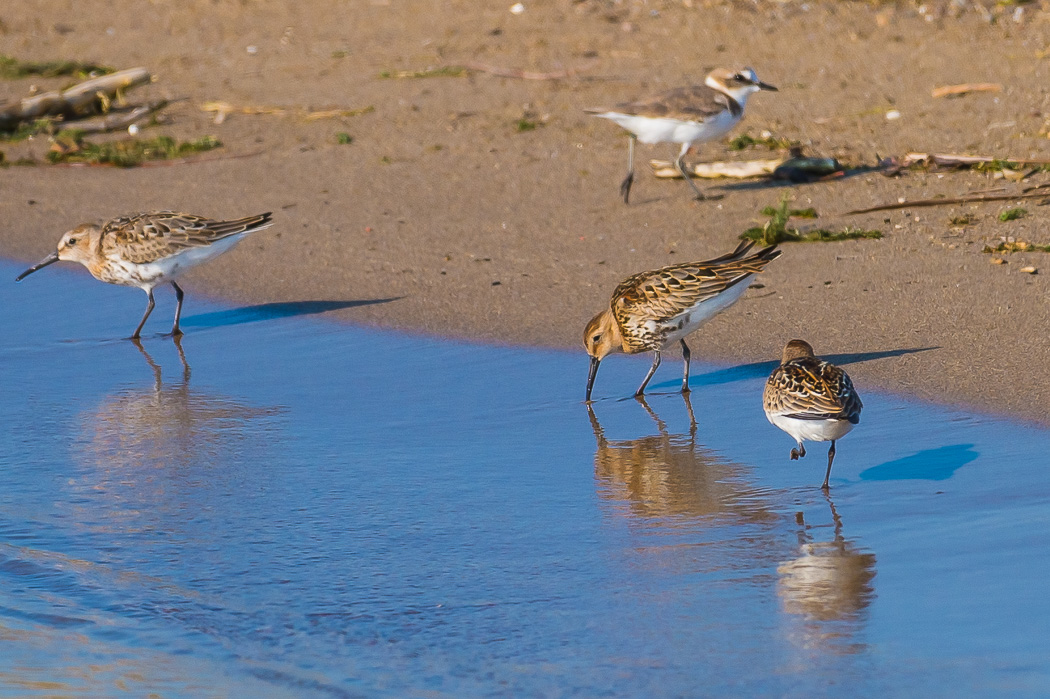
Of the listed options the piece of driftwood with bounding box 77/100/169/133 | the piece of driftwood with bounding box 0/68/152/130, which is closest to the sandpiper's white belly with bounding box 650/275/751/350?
the piece of driftwood with bounding box 77/100/169/133

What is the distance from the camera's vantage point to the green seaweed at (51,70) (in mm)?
19141

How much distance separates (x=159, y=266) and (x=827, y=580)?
6.28 metres

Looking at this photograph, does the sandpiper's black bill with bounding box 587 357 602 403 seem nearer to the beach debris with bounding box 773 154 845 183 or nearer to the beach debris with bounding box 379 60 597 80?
the beach debris with bounding box 773 154 845 183

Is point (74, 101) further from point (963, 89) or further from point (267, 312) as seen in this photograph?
point (963, 89)

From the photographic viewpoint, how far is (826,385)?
6.47m

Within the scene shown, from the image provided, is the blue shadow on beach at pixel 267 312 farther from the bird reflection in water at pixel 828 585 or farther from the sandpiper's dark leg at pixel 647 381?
the bird reflection in water at pixel 828 585

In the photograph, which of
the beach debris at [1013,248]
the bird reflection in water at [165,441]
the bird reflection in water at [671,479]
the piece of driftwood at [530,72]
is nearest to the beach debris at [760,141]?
the piece of driftwood at [530,72]

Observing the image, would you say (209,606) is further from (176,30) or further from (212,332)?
(176,30)

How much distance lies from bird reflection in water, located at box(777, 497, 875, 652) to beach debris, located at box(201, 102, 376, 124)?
1111cm

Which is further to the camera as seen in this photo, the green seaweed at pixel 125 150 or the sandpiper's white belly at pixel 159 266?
the green seaweed at pixel 125 150

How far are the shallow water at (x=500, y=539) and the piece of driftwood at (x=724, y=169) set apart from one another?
168 inches

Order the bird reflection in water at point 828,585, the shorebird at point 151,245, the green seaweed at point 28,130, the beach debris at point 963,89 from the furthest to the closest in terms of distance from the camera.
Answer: the green seaweed at point 28,130 → the beach debris at point 963,89 → the shorebird at point 151,245 → the bird reflection in water at point 828,585

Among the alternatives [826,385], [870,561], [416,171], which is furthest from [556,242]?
[870,561]

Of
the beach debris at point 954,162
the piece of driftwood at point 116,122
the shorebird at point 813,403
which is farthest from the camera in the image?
the piece of driftwood at point 116,122
